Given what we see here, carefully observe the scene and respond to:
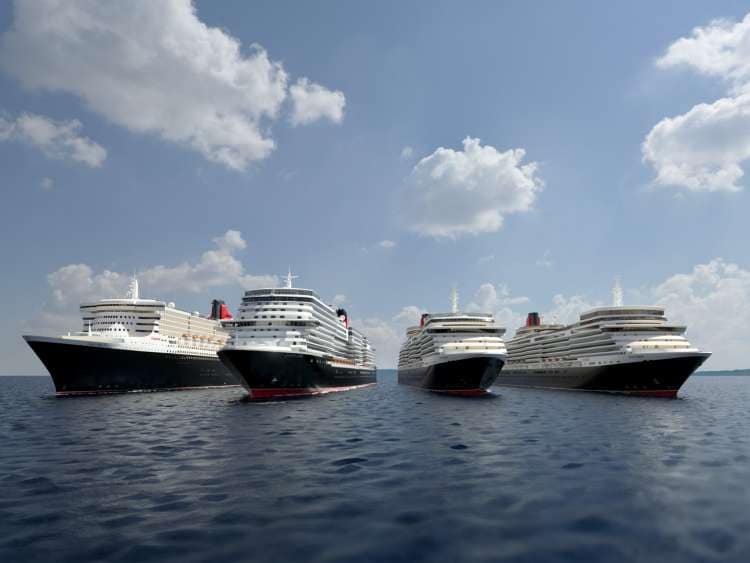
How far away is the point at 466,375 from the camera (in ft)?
181

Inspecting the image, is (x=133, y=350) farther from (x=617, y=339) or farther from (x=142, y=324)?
(x=617, y=339)

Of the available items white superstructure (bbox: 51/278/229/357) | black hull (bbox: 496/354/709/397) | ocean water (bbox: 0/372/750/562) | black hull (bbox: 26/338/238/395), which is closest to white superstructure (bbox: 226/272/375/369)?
white superstructure (bbox: 51/278/229/357)

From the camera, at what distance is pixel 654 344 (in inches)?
2307

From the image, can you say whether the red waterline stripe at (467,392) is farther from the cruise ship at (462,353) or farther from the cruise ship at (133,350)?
the cruise ship at (133,350)

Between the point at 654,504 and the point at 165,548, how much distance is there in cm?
1171

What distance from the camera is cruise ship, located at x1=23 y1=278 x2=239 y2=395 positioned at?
177 feet

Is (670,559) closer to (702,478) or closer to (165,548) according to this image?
(702,478)

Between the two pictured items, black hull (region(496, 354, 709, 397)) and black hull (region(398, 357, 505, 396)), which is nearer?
black hull (region(398, 357, 505, 396))

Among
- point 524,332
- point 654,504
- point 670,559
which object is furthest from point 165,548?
point 524,332

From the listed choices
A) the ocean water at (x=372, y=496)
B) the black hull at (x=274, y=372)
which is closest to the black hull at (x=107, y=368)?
the black hull at (x=274, y=372)

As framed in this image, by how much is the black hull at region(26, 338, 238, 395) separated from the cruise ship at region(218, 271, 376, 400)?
1581 cm

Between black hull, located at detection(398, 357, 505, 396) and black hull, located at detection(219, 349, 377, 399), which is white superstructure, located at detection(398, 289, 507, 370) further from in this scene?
black hull, located at detection(219, 349, 377, 399)

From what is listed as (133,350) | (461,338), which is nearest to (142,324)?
(133,350)

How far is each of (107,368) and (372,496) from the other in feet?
188
